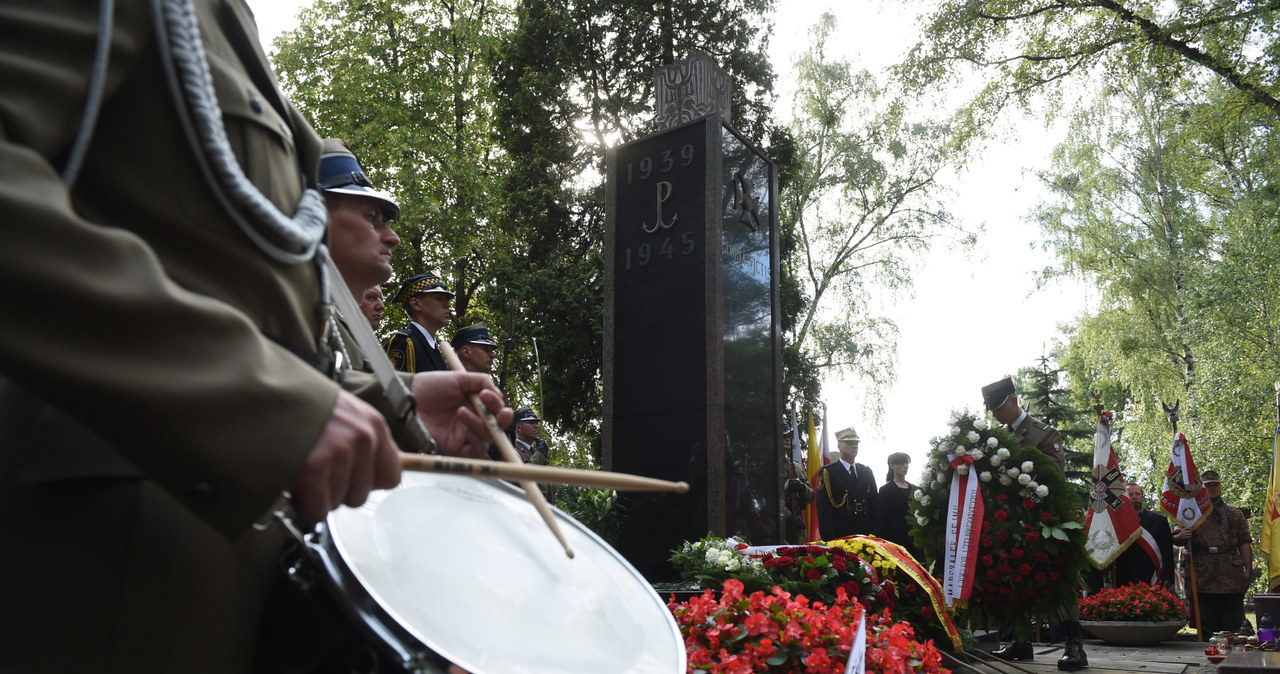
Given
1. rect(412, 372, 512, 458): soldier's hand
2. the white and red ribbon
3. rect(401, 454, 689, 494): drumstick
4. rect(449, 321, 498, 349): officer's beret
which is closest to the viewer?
rect(401, 454, 689, 494): drumstick

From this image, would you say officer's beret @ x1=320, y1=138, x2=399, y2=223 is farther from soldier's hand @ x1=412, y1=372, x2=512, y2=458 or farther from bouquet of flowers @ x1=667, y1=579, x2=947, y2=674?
bouquet of flowers @ x1=667, y1=579, x2=947, y2=674

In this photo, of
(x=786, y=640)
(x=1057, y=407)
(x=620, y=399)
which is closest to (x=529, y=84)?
(x=620, y=399)

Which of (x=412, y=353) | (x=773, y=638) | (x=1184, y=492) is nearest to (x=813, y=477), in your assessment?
(x=1184, y=492)

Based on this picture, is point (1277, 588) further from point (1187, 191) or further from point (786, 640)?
Result: point (1187, 191)

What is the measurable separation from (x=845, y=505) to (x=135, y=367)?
1149cm

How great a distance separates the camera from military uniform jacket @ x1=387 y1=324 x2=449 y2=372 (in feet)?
16.6

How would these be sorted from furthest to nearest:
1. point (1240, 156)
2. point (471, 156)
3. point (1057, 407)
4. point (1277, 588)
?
point (1057, 407)
point (1240, 156)
point (471, 156)
point (1277, 588)

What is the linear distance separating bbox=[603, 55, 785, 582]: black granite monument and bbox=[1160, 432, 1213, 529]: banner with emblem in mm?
6975

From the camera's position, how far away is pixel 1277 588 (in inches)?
390

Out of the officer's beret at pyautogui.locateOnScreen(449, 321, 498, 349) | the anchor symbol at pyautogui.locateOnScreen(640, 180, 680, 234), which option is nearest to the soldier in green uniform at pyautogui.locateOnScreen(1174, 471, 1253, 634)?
the anchor symbol at pyautogui.locateOnScreen(640, 180, 680, 234)

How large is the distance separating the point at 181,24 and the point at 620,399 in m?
6.69

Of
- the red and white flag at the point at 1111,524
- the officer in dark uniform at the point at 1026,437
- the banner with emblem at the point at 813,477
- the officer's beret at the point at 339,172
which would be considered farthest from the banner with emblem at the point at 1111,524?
the officer's beret at the point at 339,172

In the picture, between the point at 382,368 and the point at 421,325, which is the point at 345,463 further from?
the point at 421,325

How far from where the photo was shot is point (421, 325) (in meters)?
5.89
